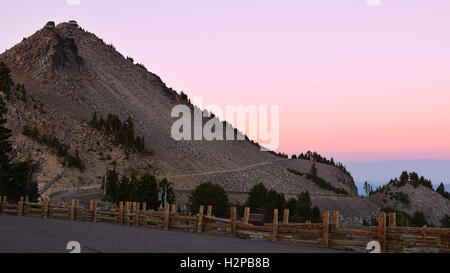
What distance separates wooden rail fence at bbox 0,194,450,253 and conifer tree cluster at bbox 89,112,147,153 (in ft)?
266

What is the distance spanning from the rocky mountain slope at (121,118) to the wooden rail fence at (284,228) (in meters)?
53.1

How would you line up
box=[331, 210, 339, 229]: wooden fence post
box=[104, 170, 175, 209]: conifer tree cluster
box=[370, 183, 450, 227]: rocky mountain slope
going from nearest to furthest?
1. box=[331, 210, 339, 229]: wooden fence post
2. box=[104, 170, 175, 209]: conifer tree cluster
3. box=[370, 183, 450, 227]: rocky mountain slope

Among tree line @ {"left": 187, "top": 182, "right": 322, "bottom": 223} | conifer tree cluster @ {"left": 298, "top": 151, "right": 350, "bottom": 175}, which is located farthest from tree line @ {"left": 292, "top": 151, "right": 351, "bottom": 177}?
tree line @ {"left": 187, "top": 182, "right": 322, "bottom": 223}

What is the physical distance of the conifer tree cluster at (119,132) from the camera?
122894 millimetres

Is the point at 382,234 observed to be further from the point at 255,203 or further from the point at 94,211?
the point at 255,203

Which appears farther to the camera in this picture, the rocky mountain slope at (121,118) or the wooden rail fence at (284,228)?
the rocky mountain slope at (121,118)

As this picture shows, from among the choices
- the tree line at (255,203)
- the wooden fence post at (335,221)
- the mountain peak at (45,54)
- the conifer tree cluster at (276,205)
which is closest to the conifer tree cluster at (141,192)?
the tree line at (255,203)

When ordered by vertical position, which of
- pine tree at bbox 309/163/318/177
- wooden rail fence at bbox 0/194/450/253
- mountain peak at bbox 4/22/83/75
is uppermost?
mountain peak at bbox 4/22/83/75

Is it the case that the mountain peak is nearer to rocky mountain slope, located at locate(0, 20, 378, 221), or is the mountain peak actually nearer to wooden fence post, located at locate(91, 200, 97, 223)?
rocky mountain slope, located at locate(0, 20, 378, 221)

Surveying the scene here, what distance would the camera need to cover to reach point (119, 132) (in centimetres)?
12538

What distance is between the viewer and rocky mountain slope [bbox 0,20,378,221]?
370 ft

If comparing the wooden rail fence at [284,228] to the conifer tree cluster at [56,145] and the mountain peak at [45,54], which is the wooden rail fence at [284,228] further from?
the mountain peak at [45,54]

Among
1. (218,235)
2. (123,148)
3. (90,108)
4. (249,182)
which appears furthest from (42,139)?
(218,235)
